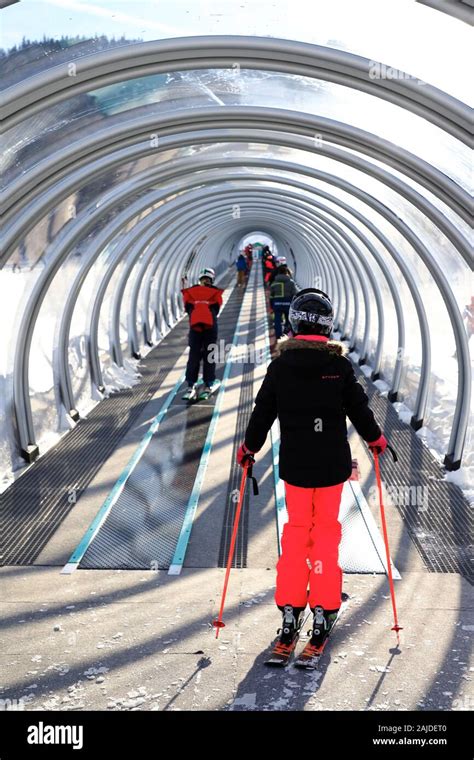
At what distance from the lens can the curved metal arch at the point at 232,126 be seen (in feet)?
23.4

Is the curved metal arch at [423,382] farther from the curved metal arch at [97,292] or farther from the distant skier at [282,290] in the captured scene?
the distant skier at [282,290]

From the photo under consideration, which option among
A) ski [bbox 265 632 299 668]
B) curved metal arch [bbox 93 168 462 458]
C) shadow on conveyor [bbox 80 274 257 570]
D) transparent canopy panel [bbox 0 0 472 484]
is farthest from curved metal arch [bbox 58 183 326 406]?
ski [bbox 265 632 299 668]

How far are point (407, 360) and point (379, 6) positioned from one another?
7395mm

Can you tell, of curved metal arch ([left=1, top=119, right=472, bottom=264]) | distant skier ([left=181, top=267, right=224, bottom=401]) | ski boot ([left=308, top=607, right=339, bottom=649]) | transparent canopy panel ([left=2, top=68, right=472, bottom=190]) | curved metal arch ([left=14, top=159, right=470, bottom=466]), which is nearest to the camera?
ski boot ([left=308, top=607, right=339, bottom=649])

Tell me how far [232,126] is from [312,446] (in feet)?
16.4

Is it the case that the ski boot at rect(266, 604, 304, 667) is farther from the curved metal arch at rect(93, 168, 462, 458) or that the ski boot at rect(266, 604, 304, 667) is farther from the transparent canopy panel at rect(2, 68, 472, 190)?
the curved metal arch at rect(93, 168, 462, 458)

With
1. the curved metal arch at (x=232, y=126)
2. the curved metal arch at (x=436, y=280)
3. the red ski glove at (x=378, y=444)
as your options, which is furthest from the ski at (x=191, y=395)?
the red ski glove at (x=378, y=444)

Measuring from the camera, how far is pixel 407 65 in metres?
5.95

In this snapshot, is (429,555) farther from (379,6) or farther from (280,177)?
(280,177)

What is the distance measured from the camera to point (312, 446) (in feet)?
16.1

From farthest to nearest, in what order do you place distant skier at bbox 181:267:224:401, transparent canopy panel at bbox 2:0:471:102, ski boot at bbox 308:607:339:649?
distant skier at bbox 181:267:224:401 < transparent canopy panel at bbox 2:0:471:102 < ski boot at bbox 308:607:339:649

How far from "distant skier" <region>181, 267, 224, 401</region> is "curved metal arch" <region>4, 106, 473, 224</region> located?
11.8 ft

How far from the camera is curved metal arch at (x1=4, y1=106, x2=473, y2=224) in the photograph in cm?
713

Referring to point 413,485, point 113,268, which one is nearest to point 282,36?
point 413,485
